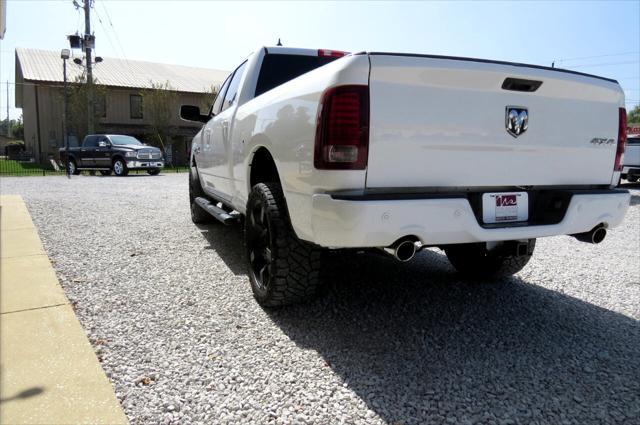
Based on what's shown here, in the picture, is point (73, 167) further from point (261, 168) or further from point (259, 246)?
point (259, 246)

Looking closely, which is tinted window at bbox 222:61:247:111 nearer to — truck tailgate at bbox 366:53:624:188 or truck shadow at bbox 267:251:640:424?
truck shadow at bbox 267:251:640:424

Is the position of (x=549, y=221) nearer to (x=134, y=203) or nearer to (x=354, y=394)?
(x=354, y=394)

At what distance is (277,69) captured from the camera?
4.18 meters

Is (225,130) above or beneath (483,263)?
above

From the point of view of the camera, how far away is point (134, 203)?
349 inches

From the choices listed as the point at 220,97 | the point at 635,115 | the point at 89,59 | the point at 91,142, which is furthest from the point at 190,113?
the point at 635,115

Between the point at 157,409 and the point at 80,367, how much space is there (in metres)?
0.56

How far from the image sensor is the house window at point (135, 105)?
1208 inches

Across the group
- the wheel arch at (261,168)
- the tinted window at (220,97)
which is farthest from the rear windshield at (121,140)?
the wheel arch at (261,168)

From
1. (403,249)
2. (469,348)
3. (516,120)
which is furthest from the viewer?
(469,348)

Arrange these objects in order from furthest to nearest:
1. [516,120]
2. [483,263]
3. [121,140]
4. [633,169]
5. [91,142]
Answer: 1. [121,140]
2. [91,142]
3. [633,169]
4. [483,263]
5. [516,120]

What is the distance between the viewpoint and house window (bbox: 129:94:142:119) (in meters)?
30.7

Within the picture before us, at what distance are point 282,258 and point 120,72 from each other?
33.4 m

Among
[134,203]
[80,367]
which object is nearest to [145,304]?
[80,367]
